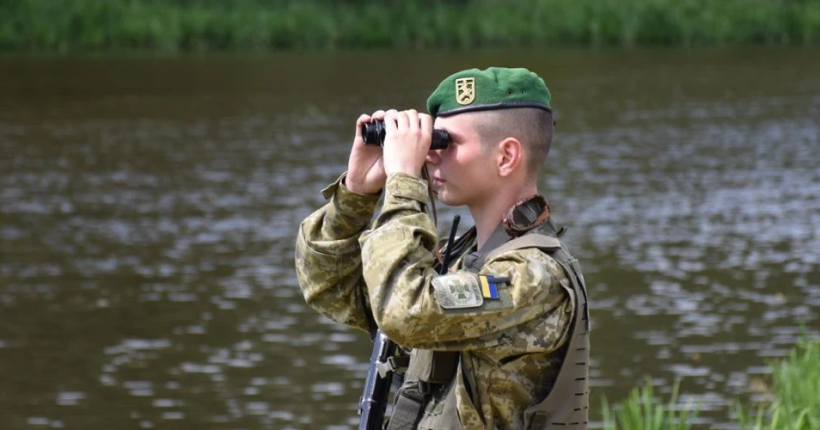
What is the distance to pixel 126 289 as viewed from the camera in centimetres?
1379

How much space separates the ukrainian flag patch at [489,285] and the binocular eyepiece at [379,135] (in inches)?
12.8

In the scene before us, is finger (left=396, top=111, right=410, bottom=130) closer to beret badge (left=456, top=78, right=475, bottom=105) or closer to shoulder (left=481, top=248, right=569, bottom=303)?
beret badge (left=456, top=78, right=475, bottom=105)

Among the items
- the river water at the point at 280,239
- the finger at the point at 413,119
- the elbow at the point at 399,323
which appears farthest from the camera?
the river water at the point at 280,239

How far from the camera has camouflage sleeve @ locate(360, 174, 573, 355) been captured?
10.6ft

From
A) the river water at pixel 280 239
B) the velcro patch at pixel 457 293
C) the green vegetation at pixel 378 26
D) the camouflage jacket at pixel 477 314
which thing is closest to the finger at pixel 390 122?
the camouflage jacket at pixel 477 314

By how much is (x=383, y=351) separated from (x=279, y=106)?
26.4m

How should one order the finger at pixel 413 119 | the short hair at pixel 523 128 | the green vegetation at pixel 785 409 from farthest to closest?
1. the green vegetation at pixel 785 409
2. the short hair at pixel 523 128
3. the finger at pixel 413 119

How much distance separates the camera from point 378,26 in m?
44.7

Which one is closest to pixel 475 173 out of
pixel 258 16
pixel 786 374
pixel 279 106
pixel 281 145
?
pixel 786 374

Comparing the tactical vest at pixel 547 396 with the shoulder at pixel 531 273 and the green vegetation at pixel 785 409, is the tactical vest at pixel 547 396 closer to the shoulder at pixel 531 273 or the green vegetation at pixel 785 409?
the shoulder at pixel 531 273

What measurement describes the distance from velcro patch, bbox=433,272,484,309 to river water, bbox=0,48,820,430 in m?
5.35

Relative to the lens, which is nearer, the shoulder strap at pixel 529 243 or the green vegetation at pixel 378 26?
the shoulder strap at pixel 529 243

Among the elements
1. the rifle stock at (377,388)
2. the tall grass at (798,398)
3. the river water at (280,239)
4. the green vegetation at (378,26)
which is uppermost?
the rifle stock at (377,388)

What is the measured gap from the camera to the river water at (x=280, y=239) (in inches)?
420
